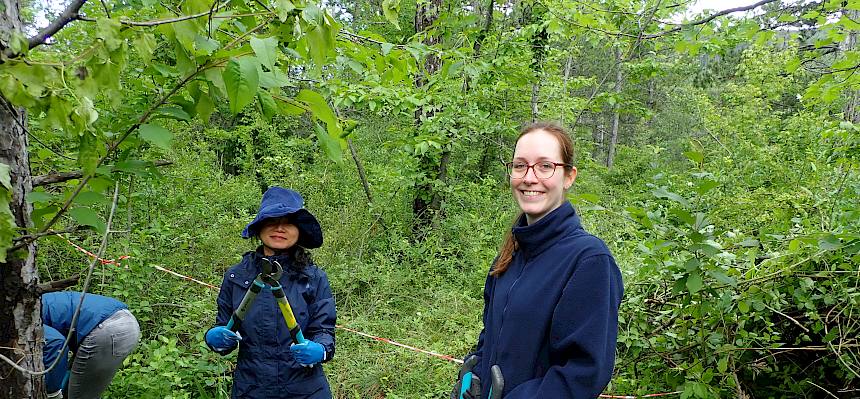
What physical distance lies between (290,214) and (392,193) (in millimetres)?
5635

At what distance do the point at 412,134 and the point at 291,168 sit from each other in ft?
9.71

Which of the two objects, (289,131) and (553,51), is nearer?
(553,51)

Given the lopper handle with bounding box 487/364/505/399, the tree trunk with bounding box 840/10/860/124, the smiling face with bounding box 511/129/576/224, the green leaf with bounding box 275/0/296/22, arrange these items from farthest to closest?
the tree trunk with bounding box 840/10/860/124
the smiling face with bounding box 511/129/576/224
the lopper handle with bounding box 487/364/505/399
the green leaf with bounding box 275/0/296/22

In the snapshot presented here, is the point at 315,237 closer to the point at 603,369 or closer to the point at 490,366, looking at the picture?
the point at 490,366

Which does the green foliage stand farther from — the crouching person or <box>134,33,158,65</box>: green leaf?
the crouching person

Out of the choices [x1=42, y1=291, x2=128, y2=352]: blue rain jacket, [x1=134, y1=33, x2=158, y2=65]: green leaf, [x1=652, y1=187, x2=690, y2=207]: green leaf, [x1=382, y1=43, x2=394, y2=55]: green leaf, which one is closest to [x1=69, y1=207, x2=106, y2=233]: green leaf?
[x1=134, y1=33, x2=158, y2=65]: green leaf

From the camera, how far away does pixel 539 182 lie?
187 cm

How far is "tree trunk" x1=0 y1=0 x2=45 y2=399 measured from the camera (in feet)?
4.46

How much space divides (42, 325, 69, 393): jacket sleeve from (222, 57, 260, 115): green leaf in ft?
6.81

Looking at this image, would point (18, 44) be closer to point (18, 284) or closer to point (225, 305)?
point (18, 284)

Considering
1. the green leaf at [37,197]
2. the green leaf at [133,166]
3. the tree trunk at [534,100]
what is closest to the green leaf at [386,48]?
the green leaf at [133,166]

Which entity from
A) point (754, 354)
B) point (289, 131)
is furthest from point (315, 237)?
point (289, 131)

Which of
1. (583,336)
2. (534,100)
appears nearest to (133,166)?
(583,336)

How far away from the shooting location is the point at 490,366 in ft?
6.21
